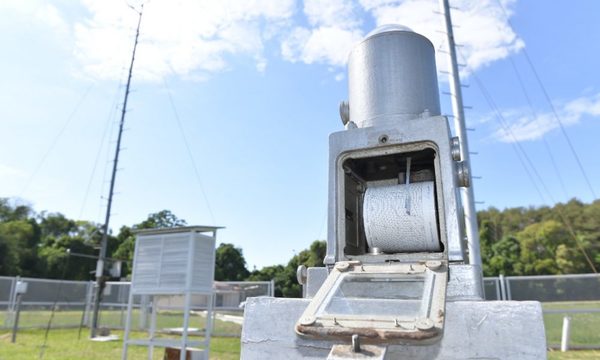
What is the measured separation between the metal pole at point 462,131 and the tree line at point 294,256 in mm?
16585

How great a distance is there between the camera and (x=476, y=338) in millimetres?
1533

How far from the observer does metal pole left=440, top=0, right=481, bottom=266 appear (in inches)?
360

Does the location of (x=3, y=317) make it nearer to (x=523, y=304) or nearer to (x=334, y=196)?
(x=334, y=196)

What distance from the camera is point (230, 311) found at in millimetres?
13898

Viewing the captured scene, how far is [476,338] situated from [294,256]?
34.7m

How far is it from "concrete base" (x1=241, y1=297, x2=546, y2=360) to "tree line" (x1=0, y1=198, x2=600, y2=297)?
2341 centimetres

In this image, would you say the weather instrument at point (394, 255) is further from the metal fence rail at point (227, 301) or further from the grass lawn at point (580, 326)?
the grass lawn at point (580, 326)

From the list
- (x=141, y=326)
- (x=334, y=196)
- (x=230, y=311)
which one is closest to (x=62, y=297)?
(x=141, y=326)

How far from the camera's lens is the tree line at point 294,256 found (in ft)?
103

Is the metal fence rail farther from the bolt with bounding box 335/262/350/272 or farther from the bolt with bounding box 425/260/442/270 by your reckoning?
the bolt with bounding box 425/260/442/270

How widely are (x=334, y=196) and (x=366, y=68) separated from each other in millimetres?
1027

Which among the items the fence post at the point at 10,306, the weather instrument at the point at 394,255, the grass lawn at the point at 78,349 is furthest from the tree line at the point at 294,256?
the weather instrument at the point at 394,255

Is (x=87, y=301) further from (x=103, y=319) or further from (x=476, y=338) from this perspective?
(x=476, y=338)

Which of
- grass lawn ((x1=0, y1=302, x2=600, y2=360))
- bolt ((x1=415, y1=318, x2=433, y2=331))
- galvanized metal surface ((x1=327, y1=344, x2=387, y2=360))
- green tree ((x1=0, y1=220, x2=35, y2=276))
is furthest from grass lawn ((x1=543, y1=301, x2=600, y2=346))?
green tree ((x1=0, y1=220, x2=35, y2=276))
